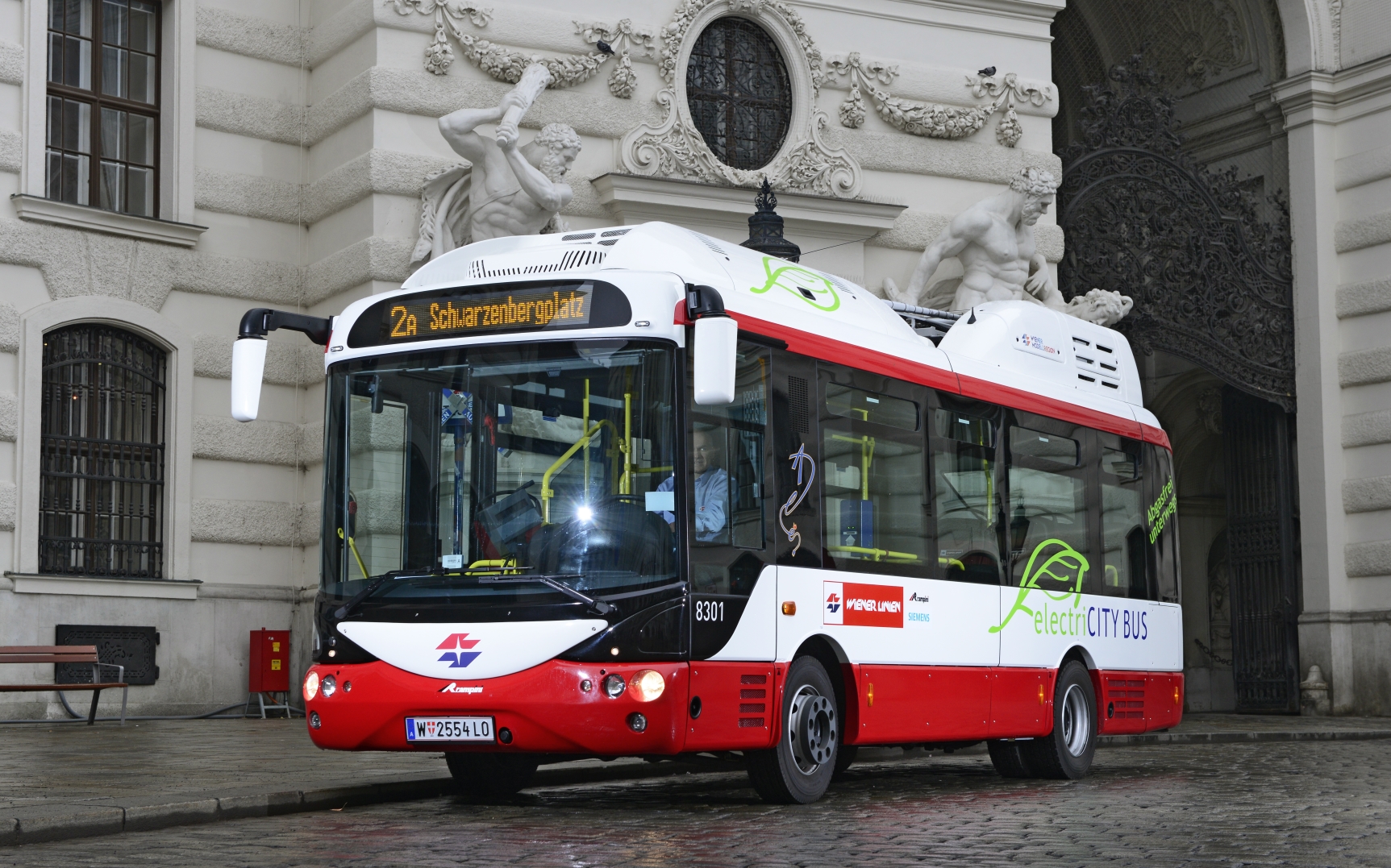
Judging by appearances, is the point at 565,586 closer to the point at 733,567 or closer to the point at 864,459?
the point at 733,567

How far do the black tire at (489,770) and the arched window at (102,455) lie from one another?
838cm

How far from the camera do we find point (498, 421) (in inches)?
377

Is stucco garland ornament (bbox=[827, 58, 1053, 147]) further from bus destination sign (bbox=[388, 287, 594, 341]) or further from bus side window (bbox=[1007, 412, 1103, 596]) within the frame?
bus destination sign (bbox=[388, 287, 594, 341])

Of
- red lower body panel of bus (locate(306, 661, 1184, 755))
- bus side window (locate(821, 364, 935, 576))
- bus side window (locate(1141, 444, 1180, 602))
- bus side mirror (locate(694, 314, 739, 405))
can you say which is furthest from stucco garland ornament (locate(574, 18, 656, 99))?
bus side mirror (locate(694, 314, 739, 405))

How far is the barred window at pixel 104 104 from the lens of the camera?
1848cm

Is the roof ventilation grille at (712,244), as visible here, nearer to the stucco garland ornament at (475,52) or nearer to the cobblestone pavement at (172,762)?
the cobblestone pavement at (172,762)

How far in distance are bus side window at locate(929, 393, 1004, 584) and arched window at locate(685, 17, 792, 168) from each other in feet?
27.0

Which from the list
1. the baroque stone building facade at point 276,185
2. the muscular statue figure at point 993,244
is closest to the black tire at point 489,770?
the baroque stone building facade at point 276,185

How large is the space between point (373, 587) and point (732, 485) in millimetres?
1945

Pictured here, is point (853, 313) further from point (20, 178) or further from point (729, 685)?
point (20, 178)

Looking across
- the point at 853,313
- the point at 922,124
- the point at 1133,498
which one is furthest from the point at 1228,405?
the point at 853,313

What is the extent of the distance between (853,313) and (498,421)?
9.43ft

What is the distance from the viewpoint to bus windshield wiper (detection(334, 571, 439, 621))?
31.4 feet

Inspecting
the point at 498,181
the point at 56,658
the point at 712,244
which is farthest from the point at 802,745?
the point at 498,181
